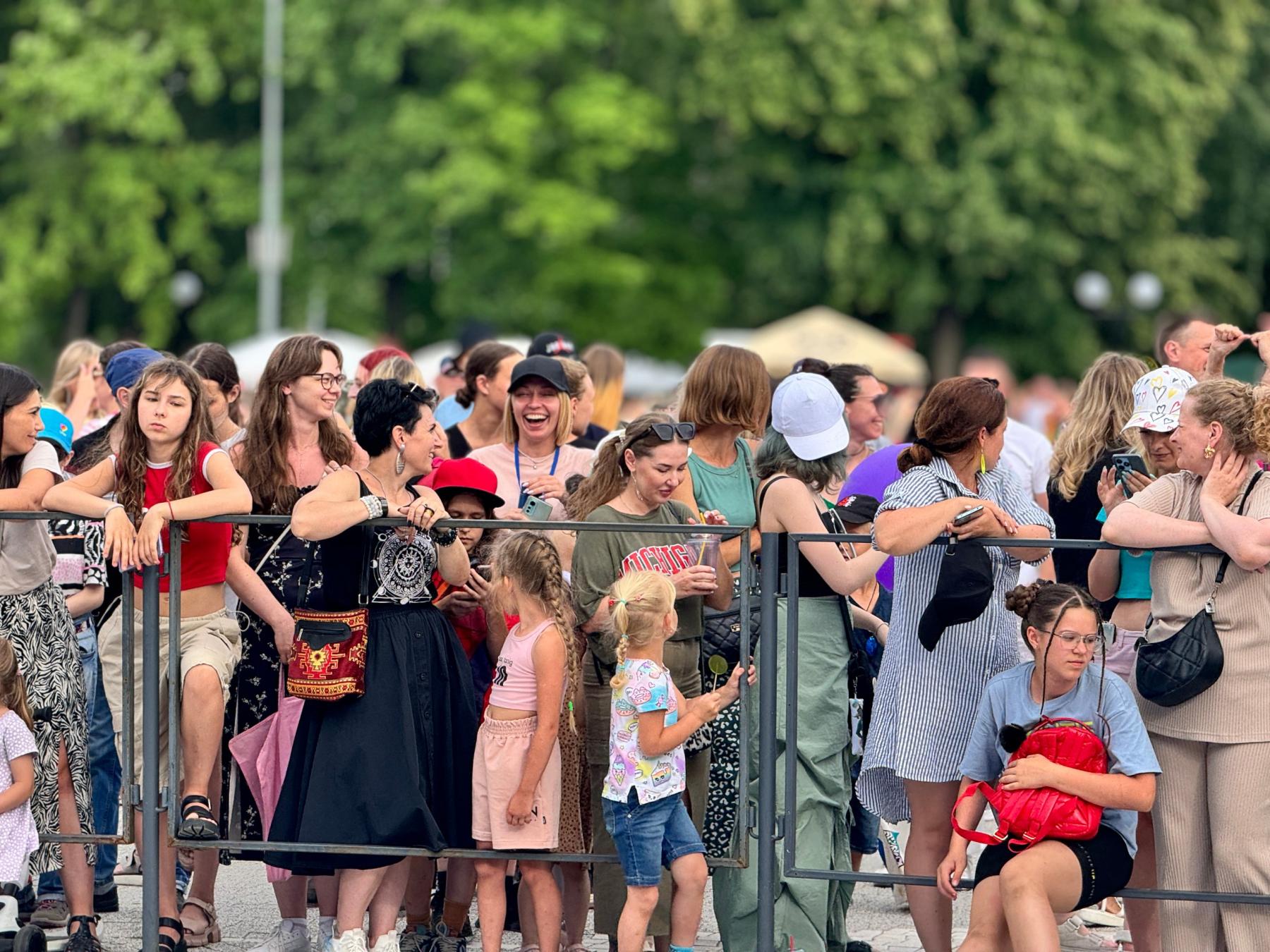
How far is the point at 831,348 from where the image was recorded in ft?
72.2

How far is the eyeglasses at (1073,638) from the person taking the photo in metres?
5.64

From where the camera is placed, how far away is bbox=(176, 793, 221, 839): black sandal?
20.6 feet

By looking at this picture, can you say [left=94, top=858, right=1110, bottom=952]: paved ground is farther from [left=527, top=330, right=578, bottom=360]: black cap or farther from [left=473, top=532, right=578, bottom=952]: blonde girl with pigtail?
[left=527, top=330, right=578, bottom=360]: black cap

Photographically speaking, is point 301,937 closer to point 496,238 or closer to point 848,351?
point 848,351

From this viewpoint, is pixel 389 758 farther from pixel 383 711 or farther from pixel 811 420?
pixel 811 420

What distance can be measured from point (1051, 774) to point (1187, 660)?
0.52 meters

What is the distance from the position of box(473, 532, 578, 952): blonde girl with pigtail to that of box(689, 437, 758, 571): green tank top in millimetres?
709

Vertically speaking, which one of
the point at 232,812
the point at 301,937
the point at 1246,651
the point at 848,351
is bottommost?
the point at 301,937

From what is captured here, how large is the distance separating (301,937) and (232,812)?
56cm

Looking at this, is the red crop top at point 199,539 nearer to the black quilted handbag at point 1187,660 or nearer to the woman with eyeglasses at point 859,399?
the woman with eyeglasses at point 859,399

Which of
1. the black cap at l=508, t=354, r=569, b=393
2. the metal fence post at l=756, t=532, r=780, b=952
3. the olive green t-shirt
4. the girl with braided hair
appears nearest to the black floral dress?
the olive green t-shirt

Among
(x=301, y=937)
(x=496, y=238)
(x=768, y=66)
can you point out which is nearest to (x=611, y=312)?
(x=496, y=238)

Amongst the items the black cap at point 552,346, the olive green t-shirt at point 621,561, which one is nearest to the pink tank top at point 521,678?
the olive green t-shirt at point 621,561

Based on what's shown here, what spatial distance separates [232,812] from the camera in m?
6.55
